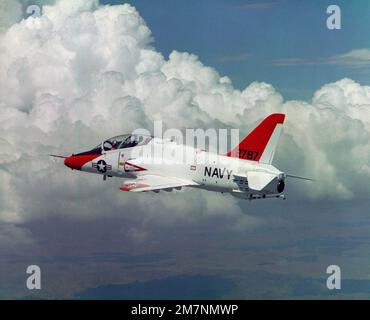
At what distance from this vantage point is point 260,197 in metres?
63.3

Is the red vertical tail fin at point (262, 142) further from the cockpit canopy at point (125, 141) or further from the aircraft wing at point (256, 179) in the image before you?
the cockpit canopy at point (125, 141)

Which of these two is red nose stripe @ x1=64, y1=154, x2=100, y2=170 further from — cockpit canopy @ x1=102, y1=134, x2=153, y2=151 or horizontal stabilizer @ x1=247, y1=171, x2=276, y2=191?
horizontal stabilizer @ x1=247, y1=171, x2=276, y2=191

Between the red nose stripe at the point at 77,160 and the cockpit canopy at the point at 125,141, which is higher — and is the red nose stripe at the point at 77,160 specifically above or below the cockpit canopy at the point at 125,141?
below

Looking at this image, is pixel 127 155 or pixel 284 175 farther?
pixel 127 155

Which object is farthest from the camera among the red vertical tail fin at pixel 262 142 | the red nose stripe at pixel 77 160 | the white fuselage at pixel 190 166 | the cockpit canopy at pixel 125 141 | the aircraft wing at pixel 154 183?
the red nose stripe at pixel 77 160

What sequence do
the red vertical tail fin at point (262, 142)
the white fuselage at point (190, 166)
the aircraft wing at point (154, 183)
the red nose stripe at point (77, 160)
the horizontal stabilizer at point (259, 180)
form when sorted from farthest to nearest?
the red nose stripe at point (77, 160), the red vertical tail fin at point (262, 142), the aircraft wing at point (154, 183), the white fuselage at point (190, 166), the horizontal stabilizer at point (259, 180)

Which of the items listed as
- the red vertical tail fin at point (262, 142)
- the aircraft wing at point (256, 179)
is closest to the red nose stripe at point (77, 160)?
the red vertical tail fin at point (262, 142)

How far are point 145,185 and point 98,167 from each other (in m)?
5.14

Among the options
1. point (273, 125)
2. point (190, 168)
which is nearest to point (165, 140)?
point (190, 168)

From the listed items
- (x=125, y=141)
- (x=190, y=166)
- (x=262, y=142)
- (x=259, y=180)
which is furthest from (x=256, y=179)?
(x=125, y=141)

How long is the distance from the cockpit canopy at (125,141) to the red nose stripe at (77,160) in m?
1.16

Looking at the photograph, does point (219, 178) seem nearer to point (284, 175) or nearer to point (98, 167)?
point (284, 175)

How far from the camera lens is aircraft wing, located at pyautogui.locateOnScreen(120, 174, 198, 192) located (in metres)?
63.4

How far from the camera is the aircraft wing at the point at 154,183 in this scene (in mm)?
63353
